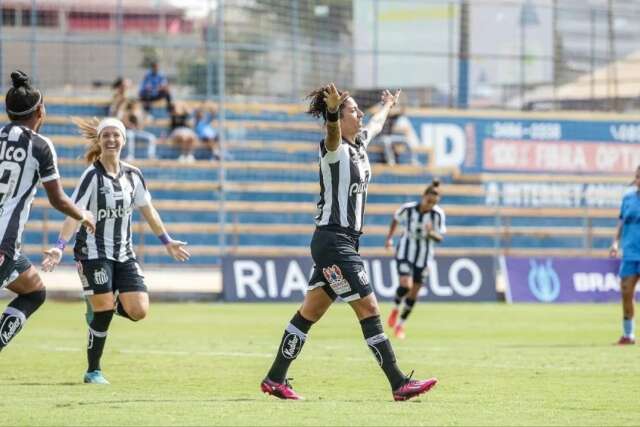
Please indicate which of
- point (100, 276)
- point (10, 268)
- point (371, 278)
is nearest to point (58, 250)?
point (100, 276)

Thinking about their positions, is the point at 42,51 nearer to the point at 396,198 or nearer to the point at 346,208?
the point at 396,198

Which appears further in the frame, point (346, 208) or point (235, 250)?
point (235, 250)

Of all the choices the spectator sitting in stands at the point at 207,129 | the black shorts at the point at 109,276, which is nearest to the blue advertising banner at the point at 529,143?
the spectator sitting in stands at the point at 207,129

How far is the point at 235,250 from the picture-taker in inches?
1243

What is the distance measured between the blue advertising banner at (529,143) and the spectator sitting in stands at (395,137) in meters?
1.17

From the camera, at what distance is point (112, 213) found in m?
13.4

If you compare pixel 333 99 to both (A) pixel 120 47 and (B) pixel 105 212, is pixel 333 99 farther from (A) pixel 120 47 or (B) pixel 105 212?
(A) pixel 120 47

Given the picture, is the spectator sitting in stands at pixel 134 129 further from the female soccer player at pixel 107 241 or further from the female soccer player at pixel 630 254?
the female soccer player at pixel 107 241

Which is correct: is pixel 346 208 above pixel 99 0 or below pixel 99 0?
below

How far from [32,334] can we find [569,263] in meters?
15.2

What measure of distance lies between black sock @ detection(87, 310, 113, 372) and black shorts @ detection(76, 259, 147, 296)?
238 mm

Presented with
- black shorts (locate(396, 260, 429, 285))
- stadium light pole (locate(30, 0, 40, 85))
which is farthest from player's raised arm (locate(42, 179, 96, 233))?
stadium light pole (locate(30, 0, 40, 85))

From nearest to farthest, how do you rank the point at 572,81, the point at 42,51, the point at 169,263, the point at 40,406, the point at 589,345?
1. the point at 40,406
2. the point at 589,345
3. the point at 169,263
4. the point at 42,51
5. the point at 572,81

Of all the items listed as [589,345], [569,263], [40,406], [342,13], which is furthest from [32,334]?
[342,13]
